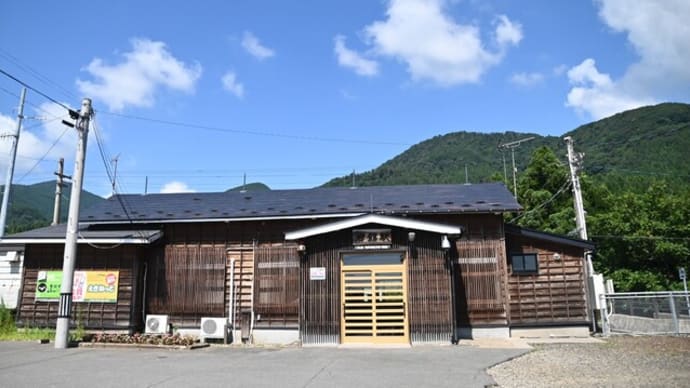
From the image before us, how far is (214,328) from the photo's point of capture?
12469 millimetres

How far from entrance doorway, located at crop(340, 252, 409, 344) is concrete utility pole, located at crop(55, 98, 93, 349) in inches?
253

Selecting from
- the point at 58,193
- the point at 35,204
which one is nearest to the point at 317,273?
the point at 58,193

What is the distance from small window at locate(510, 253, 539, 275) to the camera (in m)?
13.3

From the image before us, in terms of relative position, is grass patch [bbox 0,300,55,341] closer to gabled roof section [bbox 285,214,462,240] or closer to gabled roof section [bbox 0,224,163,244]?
gabled roof section [bbox 0,224,163,244]

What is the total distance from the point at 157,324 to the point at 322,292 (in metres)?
4.67

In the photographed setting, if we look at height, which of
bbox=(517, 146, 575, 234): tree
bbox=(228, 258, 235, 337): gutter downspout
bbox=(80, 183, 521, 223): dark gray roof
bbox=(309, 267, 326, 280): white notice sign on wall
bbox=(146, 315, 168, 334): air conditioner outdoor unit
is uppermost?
bbox=(517, 146, 575, 234): tree

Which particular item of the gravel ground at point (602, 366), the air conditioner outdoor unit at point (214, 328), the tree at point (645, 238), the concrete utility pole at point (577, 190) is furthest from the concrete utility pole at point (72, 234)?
the tree at point (645, 238)

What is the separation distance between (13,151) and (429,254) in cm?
1999

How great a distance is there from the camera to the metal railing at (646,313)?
12.6 m

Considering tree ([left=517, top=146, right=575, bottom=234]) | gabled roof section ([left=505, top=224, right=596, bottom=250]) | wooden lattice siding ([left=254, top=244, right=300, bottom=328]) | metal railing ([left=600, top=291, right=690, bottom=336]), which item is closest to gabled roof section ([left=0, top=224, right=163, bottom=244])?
wooden lattice siding ([left=254, top=244, right=300, bottom=328])

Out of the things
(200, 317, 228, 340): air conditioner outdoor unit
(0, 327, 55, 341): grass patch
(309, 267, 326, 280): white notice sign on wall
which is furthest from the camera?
(0, 327, 55, 341): grass patch

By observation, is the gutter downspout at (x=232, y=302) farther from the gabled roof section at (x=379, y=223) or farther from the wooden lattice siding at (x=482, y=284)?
the wooden lattice siding at (x=482, y=284)

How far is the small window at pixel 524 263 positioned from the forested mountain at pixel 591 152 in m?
22.6

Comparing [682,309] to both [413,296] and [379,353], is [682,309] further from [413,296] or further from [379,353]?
[379,353]
